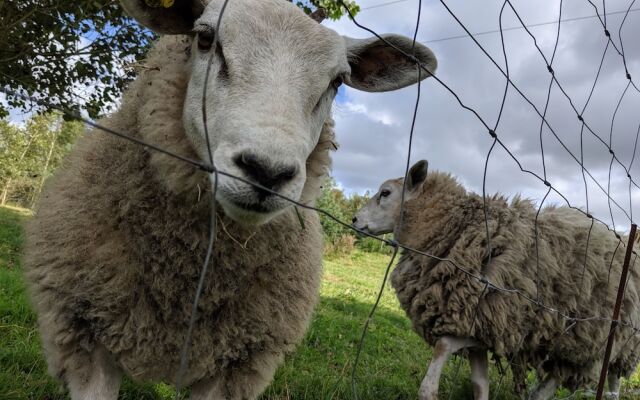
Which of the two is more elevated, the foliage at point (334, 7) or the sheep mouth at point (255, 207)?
the foliage at point (334, 7)

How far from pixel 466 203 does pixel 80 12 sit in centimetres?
450

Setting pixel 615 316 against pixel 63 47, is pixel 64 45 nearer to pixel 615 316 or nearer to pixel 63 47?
pixel 63 47

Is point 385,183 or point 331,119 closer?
point 331,119

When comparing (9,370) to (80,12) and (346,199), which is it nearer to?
(80,12)

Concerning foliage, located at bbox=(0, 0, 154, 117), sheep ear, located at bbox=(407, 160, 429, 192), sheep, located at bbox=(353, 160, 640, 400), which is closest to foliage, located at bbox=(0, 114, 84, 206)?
foliage, located at bbox=(0, 0, 154, 117)

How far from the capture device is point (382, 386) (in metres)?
3.54

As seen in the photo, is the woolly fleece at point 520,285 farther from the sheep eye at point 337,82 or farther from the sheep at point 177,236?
the sheep eye at point 337,82

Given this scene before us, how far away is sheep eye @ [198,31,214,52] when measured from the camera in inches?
71.6

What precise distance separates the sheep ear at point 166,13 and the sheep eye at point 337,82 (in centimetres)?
62

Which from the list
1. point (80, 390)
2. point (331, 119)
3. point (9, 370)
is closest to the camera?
point (80, 390)

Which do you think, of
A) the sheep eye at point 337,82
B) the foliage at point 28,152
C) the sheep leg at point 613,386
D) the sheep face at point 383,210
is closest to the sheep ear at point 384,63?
the sheep eye at point 337,82

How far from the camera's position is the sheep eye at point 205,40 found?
1.82 metres

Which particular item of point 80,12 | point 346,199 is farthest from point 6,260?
point 346,199

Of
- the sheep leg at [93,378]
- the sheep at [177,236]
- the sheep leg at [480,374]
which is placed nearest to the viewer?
the sheep at [177,236]
